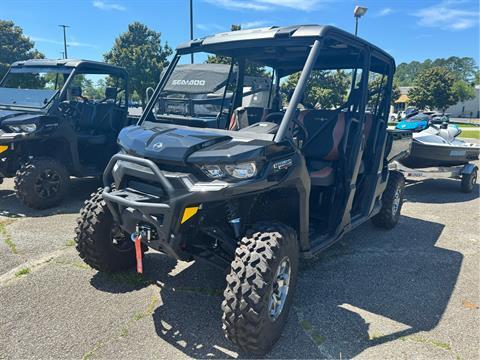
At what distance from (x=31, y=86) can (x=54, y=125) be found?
181 centimetres

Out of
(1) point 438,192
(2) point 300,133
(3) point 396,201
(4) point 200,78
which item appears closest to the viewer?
(2) point 300,133

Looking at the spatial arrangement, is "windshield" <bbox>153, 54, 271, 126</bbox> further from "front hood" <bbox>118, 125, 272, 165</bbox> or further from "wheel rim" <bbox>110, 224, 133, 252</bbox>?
"wheel rim" <bbox>110, 224, 133, 252</bbox>

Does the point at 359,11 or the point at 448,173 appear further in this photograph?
the point at 359,11

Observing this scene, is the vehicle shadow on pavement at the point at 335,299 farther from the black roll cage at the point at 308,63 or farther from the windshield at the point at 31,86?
the windshield at the point at 31,86

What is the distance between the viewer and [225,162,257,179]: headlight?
2.53 m

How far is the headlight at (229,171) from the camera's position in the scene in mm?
2525

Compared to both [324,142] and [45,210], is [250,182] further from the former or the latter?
[45,210]

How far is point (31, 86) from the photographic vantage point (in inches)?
281

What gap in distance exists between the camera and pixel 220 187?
244 centimetres

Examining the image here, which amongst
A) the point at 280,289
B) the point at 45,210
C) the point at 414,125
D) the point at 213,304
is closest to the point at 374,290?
the point at 280,289

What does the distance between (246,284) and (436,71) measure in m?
47.3

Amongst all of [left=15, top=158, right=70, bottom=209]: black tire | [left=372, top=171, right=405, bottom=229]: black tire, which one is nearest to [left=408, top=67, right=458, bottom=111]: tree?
[left=372, top=171, right=405, bottom=229]: black tire

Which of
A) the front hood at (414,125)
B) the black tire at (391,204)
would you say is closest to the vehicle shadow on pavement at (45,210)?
the black tire at (391,204)

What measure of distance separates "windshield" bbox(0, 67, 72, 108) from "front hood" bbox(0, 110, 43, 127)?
0.89 feet
